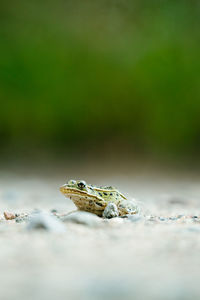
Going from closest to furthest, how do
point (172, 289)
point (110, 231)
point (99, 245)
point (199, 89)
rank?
point (172, 289) < point (99, 245) < point (110, 231) < point (199, 89)

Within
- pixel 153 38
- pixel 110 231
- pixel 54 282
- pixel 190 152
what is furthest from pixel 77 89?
pixel 54 282

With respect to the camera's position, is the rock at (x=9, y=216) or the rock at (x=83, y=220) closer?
the rock at (x=83, y=220)

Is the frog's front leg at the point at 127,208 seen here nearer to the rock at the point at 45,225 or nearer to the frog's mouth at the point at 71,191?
the frog's mouth at the point at 71,191


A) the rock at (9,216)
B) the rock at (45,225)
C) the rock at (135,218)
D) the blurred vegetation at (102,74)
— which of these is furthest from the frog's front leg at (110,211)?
the blurred vegetation at (102,74)

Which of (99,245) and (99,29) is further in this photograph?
(99,29)

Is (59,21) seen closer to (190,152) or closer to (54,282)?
(190,152)

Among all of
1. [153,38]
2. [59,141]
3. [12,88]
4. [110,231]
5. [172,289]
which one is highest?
[153,38]
